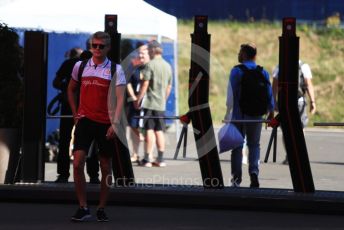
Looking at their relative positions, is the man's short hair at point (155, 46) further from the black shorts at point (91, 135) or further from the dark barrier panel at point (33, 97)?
the black shorts at point (91, 135)

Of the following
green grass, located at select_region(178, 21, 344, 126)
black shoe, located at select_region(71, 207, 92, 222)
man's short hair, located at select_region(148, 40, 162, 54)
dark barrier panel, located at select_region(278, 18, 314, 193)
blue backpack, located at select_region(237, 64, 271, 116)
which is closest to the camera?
black shoe, located at select_region(71, 207, 92, 222)

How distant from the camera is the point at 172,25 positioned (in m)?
21.3

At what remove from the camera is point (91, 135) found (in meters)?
11.0

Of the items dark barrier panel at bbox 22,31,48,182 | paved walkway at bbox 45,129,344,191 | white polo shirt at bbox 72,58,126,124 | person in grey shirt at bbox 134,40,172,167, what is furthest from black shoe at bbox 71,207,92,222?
person in grey shirt at bbox 134,40,172,167

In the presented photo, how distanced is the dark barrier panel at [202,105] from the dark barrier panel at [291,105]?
30.9 inches

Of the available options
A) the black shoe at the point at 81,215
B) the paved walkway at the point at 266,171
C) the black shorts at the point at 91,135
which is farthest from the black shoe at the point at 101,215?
the paved walkway at the point at 266,171

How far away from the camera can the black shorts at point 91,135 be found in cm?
1091

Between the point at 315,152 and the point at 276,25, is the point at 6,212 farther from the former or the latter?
the point at 276,25

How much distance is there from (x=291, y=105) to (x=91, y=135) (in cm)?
243

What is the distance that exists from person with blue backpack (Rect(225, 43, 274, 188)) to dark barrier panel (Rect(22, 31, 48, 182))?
2.14m

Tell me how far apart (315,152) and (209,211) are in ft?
29.7

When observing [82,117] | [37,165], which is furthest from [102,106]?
[37,165]

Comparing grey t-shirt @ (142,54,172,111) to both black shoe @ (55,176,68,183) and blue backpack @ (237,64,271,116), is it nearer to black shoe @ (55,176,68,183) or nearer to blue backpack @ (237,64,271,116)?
black shoe @ (55,176,68,183)

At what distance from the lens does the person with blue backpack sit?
13.4 meters
